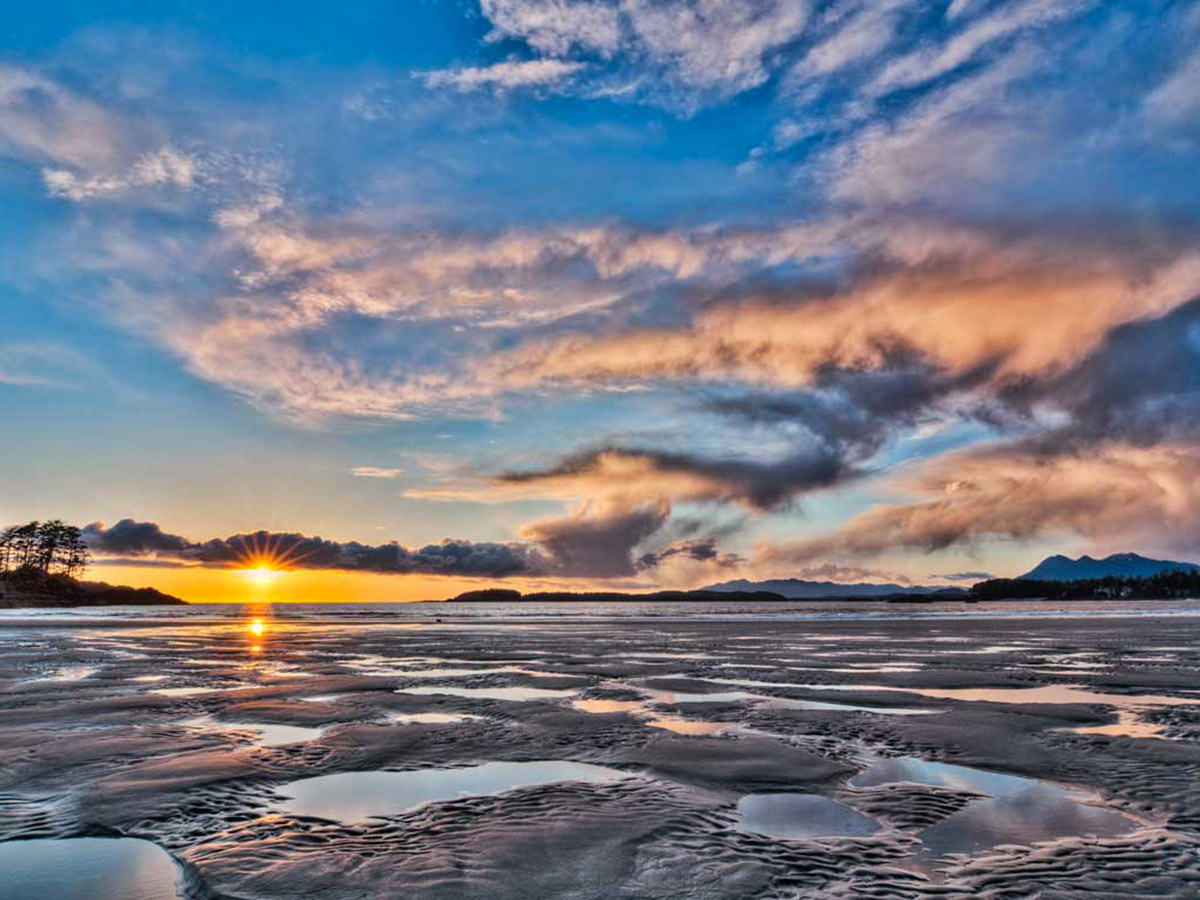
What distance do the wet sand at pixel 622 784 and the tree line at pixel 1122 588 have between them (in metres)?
182

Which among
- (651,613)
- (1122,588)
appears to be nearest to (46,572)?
(651,613)

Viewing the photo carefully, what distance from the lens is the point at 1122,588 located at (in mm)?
170500

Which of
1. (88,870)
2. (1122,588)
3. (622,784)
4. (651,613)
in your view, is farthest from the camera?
(1122,588)

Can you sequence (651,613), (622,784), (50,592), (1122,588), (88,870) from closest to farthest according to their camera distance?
(88,870) < (622,784) < (651,613) < (50,592) < (1122,588)

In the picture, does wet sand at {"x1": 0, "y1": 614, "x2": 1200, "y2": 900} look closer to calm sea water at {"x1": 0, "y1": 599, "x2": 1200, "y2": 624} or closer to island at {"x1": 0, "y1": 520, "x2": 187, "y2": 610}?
calm sea water at {"x1": 0, "y1": 599, "x2": 1200, "y2": 624}

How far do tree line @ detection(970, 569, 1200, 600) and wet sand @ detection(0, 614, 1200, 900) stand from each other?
182412mm

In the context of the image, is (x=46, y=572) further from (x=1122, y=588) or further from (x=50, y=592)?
(x=1122, y=588)

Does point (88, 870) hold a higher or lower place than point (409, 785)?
higher

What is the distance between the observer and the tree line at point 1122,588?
161500mm

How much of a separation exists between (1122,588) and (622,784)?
206 metres

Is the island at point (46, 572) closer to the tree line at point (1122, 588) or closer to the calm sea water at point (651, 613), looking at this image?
the calm sea water at point (651, 613)

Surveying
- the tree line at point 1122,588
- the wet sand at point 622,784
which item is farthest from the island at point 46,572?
the tree line at point 1122,588

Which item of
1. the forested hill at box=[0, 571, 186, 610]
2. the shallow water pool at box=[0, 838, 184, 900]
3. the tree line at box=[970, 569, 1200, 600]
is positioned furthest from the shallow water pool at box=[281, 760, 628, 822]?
the tree line at box=[970, 569, 1200, 600]

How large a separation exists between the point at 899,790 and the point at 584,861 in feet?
12.1
